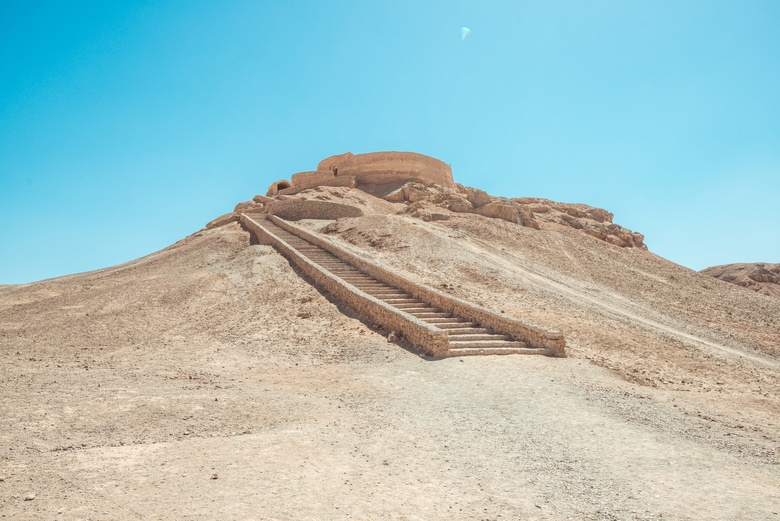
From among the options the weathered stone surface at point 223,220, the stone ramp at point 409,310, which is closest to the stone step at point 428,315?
the stone ramp at point 409,310

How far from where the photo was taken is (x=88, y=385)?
7.05 metres

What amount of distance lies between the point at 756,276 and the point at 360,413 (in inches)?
1189

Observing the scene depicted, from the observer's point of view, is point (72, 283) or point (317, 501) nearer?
point (317, 501)

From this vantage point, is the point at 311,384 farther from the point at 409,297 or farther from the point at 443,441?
the point at 409,297

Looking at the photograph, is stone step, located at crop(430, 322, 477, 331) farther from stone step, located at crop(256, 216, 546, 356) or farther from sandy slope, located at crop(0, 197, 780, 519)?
sandy slope, located at crop(0, 197, 780, 519)

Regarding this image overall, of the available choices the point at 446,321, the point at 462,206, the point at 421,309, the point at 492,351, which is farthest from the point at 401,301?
the point at 462,206

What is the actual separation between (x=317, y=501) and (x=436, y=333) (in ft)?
18.4

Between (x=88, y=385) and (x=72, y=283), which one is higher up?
(x=72, y=283)

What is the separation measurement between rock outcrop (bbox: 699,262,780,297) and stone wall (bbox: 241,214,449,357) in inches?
939

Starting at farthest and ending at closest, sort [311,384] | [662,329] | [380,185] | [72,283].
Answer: [380,185]
[72,283]
[662,329]
[311,384]

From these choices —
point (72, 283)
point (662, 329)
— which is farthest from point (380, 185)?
point (662, 329)

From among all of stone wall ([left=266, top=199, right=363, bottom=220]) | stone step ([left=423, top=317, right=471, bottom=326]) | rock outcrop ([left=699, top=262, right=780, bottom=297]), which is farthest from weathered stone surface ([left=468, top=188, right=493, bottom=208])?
stone step ([left=423, top=317, right=471, bottom=326])

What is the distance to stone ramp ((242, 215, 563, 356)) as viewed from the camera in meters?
9.69

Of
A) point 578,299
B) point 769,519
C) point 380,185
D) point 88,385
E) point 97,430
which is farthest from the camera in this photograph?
point 380,185
